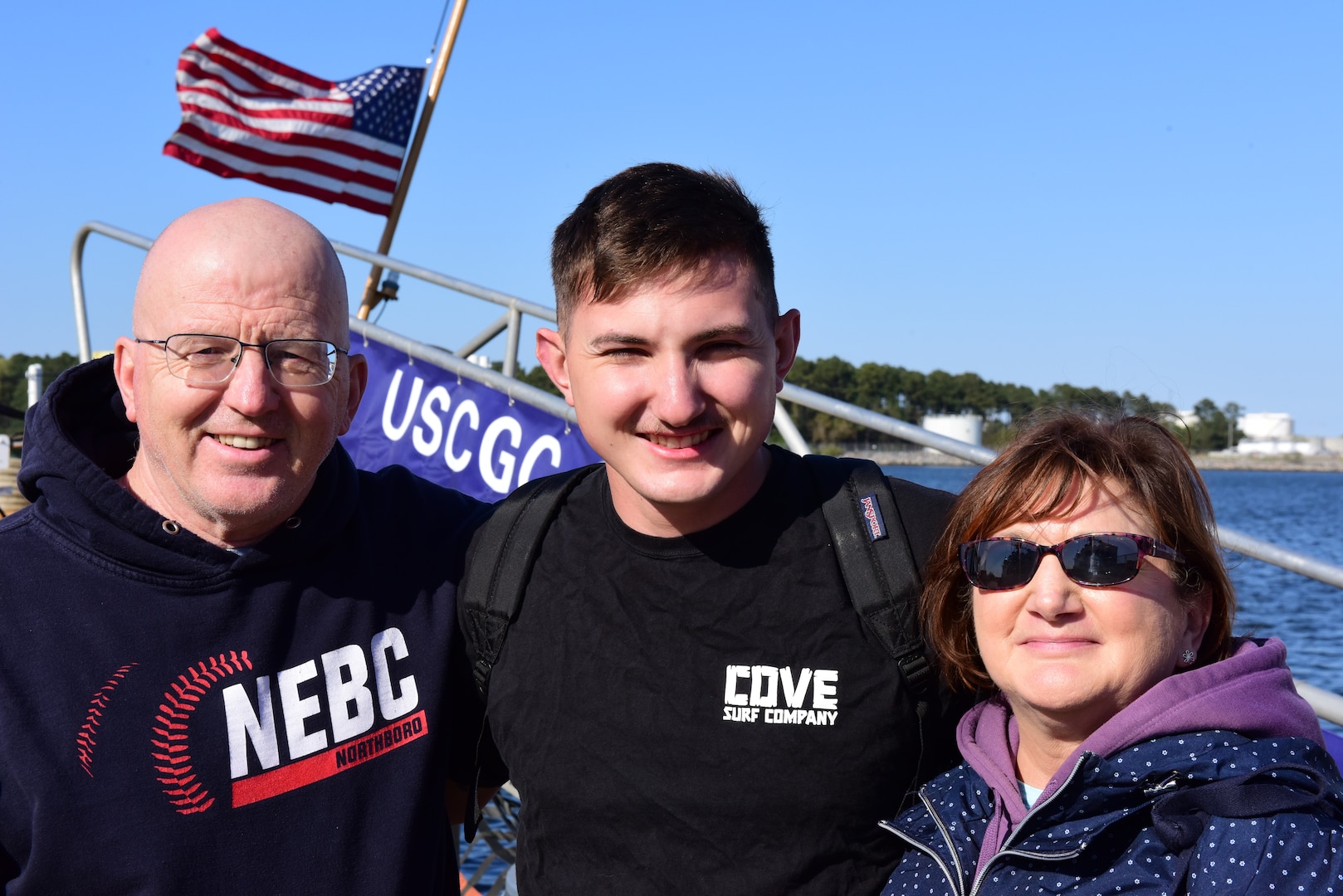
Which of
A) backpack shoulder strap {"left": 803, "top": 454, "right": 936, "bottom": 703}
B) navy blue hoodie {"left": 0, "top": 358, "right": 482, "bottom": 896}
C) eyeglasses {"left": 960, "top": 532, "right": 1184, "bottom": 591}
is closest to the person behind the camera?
eyeglasses {"left": 960, "top": 532, "right": 1184, "bottom": 591}

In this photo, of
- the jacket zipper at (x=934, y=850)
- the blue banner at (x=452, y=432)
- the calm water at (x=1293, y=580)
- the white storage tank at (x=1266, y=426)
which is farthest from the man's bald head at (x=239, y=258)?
the white storage tank at (x=1266, y=426)

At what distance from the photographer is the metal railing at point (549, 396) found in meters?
2.75

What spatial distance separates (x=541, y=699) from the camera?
8.16ft

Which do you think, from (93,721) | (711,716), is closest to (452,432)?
(93,721)

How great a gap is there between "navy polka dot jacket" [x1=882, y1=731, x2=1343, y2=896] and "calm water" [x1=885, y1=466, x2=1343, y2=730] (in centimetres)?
57

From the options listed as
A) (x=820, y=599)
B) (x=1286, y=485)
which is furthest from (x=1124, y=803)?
(x=1286, y=485)

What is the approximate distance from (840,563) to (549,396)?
2.21 meters

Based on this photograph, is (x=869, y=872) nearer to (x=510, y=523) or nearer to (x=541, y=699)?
(x=541, y=699)

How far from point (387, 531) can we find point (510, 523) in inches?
12.7

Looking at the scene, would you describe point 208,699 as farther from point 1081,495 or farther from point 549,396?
point 549,396

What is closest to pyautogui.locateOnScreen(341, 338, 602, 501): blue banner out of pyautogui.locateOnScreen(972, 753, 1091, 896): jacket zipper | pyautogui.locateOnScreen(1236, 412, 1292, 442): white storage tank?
pyautogui.locateOnScreen(972, 753, 1091, 896): jacket zipper

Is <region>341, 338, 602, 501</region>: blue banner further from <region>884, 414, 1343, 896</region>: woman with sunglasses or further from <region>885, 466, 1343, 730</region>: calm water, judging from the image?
<region>884, 414, 1343, 896</region>: woman with sunglasses

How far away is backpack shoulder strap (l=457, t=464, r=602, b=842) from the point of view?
260cm

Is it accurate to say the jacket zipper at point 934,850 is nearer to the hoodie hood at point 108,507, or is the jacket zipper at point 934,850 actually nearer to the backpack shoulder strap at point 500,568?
the backpack shoulder strap at point 500,568
